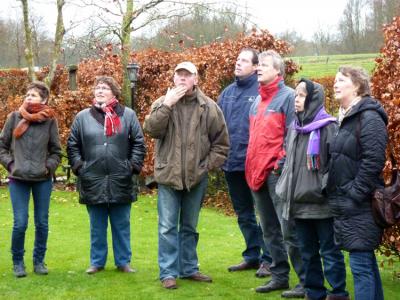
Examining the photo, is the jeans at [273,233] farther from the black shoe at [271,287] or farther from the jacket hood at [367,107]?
the jacket hood at [367,107]

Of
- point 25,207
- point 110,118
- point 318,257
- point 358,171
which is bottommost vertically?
point 318,257

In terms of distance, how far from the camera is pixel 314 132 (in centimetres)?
529

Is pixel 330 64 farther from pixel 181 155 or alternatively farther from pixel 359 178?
pixel 359 178

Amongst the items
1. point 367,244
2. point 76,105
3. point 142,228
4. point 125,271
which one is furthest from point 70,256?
point 76,105

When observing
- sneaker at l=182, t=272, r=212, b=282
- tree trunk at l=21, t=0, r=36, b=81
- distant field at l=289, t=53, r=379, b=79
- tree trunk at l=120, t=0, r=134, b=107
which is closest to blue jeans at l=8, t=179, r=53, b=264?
sneaker at l=182, t=272, r=212, b=282

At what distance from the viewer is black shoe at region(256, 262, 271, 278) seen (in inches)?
261

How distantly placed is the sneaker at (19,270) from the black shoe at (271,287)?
2.55 metres

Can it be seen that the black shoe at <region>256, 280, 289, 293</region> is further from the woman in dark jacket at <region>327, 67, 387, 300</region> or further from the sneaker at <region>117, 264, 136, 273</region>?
the sneaker at <region>117, 264, 136, 273</region>

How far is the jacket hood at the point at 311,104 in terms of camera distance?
5.38 metres

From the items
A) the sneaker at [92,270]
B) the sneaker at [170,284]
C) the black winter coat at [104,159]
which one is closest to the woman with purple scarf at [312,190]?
the sneaker at [170,284]

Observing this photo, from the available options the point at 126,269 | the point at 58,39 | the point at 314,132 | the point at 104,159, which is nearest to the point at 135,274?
the point at 126,269

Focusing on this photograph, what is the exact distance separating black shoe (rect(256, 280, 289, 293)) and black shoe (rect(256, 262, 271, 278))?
0.48 metres

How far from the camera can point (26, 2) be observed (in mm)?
15914

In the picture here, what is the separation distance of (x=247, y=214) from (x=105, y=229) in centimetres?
156
